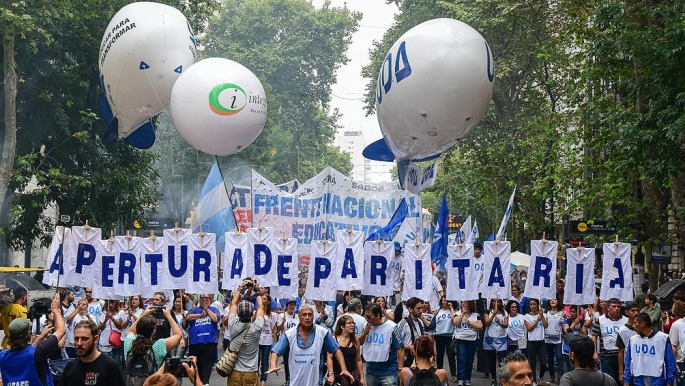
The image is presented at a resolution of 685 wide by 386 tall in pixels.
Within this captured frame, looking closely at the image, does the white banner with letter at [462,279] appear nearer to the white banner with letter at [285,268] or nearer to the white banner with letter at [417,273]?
the white banner with letter at [417,273]

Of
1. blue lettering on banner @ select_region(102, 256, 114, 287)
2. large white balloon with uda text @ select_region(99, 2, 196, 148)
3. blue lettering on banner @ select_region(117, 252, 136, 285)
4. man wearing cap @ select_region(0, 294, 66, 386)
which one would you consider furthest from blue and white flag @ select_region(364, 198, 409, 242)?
man wearing cap @ select_region(0, 294, 66, 386)

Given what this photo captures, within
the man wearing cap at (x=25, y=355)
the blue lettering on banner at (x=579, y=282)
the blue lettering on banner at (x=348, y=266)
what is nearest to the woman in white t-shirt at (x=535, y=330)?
the blue lettering on banner at (x=579, y=282)

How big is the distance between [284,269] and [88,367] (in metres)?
8.73

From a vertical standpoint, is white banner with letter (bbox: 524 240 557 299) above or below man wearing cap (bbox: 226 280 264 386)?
above

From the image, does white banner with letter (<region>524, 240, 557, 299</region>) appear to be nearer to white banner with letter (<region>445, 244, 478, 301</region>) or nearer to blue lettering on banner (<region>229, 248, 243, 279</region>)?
white banner with letter (<region>445, 244, 478, 301</region>)

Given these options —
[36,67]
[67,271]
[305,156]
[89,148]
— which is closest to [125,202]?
[89,148]

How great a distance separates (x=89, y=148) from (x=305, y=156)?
1480 inches

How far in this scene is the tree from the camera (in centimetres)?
6312

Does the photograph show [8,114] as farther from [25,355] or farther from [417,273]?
[25,355]

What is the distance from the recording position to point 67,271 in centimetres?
1531

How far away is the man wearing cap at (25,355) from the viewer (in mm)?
8367

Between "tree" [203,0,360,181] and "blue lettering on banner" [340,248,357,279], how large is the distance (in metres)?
45.2

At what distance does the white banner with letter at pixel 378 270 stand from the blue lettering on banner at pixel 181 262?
8.85 feet

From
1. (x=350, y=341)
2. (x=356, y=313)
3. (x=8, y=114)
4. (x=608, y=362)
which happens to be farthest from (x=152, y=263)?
(x=8, y=114)
